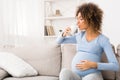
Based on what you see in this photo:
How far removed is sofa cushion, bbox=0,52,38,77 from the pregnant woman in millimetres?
558

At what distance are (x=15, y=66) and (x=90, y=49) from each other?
854mm

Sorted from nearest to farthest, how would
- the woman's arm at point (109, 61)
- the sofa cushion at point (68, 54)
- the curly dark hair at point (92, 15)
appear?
1. the woman's arm at point (109, 61)
2. the curly dark hair at point (92, 15)
3. the sofa cushion at point (68, 54)

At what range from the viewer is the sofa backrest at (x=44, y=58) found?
2486 mm

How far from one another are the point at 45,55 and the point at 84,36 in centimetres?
60

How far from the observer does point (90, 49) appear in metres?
2.03

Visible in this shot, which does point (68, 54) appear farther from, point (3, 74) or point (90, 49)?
point (3, 74)

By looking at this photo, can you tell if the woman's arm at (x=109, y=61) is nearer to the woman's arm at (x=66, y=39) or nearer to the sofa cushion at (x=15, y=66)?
the woman's arm at (x=66, y=39)

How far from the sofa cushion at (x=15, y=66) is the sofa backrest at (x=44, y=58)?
3.5 inches

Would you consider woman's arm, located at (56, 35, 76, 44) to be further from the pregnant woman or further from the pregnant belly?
the pregnant belly

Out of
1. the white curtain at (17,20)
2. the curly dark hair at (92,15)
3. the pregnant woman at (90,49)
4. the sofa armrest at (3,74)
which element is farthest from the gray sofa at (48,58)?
the white curtain at (17,20)

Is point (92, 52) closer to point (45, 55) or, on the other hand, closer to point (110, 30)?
point (45, 55)

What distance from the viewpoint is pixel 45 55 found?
254cm

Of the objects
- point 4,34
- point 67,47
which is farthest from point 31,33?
point 67,47

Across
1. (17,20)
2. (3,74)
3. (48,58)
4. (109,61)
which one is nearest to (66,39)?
(48,58)
